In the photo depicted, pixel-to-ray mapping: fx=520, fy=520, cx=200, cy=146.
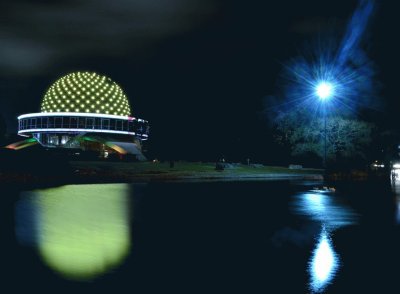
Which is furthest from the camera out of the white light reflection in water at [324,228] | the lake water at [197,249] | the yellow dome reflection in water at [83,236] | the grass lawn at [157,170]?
the grass lawn at [157,170]

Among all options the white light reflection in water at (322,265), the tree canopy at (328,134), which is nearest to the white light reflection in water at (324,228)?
the white light reflection in water at (322,265)

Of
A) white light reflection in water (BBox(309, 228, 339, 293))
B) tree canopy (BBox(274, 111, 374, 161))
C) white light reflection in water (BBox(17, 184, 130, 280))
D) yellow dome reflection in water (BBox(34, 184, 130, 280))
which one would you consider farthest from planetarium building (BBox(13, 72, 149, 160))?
white light reflection in water (BBox(309, 228, 339, 293))

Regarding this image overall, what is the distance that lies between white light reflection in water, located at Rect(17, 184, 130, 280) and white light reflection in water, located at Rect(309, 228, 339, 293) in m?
2.64

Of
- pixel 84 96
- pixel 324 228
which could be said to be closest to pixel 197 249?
pixel 324 228

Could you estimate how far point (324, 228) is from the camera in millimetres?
11320

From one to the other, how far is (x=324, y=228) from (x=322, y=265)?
425 cm

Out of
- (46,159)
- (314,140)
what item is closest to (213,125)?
(314,140)

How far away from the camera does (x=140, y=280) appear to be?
20.1 ft

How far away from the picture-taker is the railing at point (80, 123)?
97312 mm

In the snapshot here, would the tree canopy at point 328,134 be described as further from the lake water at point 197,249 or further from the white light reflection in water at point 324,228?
the lake water at point 197,249

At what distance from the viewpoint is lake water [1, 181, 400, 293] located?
6059 millimetres

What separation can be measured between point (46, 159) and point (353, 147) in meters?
28.8

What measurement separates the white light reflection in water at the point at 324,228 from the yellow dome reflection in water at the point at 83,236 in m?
2.70

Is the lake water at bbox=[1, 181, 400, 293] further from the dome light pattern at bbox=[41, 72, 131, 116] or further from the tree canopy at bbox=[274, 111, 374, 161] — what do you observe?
the dome light pattern at bbox=[41, 72, 131, 116]
